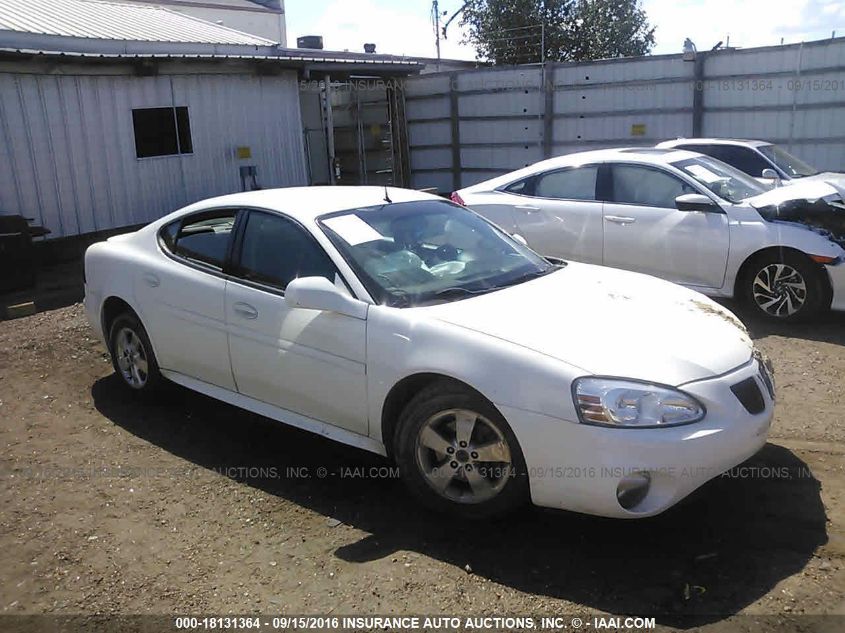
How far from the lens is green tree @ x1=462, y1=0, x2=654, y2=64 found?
106ft

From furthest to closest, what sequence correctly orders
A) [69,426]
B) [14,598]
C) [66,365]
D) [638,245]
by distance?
[638,245]
[66,365]
[69,426]
[14,598]

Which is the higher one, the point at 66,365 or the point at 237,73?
the point at 237,73

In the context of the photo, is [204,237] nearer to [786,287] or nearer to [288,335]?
[288,335]

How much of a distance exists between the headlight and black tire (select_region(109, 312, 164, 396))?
10.2 ft

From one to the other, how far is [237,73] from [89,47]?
110 inches

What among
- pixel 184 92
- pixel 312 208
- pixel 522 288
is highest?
pixel 184 92

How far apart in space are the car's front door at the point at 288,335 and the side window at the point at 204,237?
0.53ft

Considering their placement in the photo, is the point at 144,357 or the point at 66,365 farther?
the point at 66,365

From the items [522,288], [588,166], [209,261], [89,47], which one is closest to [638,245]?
[588,166]

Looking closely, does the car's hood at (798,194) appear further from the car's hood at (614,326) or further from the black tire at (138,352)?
the black tire at (138,352)

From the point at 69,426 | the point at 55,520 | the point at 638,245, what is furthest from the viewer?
the point at 638,245

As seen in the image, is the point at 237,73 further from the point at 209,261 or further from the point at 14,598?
the point at 14,598

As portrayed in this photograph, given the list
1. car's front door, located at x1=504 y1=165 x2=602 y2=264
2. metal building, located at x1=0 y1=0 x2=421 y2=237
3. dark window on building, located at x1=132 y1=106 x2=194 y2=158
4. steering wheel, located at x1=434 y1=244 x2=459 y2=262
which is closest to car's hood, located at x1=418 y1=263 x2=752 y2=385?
steering wheel, located at x1=434 y1=244 x2=459 y2=262

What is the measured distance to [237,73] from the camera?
1391 centimetres
